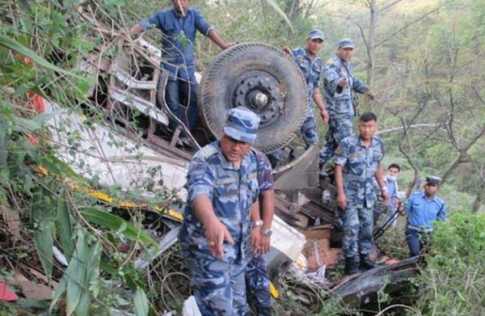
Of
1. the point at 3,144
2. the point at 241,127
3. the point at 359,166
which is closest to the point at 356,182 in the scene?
the point at 359,166

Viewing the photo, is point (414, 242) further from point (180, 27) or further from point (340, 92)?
point (180, 27)

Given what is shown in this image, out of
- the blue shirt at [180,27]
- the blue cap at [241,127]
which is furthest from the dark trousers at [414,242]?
the blue cap at [241,127]

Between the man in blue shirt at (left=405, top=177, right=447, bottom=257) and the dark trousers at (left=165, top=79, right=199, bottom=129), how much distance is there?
248 centimetres

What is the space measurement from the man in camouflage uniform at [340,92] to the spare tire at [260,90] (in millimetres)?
1229

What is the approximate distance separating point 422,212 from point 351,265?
1062 millimetres

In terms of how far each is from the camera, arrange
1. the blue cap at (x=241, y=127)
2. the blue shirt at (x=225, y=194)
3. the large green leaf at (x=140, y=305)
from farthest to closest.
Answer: the blue shirt at (x=225, y=194), the blue cap at (x=241, y=127), the large green leaf at (x=140, y=305)

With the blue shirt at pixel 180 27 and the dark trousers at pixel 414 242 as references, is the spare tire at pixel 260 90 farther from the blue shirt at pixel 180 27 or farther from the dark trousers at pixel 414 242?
the dark trousers at pixel 414 242

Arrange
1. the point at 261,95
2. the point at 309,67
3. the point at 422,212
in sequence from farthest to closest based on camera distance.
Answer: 1. the point at 309,67
2. the point at 422,212
3. the point at 261,95

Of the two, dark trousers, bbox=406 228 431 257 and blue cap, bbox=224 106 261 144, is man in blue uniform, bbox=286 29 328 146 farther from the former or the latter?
blue cap, bbox=224 106 261 144

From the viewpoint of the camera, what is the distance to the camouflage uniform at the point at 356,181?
5418 mm

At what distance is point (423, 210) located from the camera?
19.8 feet

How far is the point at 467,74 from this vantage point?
12883 mm

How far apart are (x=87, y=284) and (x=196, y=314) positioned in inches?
59.0

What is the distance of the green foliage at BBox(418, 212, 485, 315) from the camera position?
3766 mm
